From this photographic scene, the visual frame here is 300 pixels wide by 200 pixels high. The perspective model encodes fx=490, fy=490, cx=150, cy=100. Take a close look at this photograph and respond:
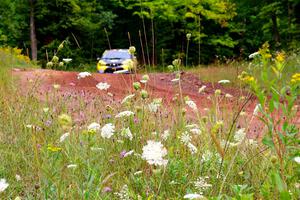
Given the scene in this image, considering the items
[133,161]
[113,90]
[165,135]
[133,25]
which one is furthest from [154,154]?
[133,25]

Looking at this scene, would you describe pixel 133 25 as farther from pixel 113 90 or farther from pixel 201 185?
pixel 201 185

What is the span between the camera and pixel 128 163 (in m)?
3.39

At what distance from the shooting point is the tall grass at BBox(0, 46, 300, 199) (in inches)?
102

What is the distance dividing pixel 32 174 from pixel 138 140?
79cm

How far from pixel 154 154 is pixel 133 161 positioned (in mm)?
1087

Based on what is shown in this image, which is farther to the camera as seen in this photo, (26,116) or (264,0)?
(264,0)

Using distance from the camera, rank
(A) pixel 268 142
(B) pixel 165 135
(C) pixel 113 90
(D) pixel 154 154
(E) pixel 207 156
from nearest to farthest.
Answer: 1. (A) pixel 268 142
2. (D) pixel 154 154
3. (E) pixel 207 156
4. (B) pixel 165 135
5. (C) pixel 113 90

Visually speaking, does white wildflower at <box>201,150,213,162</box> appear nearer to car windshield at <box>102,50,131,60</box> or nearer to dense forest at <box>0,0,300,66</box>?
car windshield at <box>102,50,131,60</box>

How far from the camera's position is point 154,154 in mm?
2205

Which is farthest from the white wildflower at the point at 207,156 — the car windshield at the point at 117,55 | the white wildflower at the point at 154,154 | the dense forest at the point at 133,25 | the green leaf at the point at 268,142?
the dense forest at the point at 133,25

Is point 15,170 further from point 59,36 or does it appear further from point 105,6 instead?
point 105,6

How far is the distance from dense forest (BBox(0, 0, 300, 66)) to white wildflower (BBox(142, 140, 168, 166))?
26923 millimetres

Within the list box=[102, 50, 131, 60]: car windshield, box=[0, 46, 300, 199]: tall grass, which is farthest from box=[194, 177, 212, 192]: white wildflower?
box=[102, 50, 131, 60]: car windshield

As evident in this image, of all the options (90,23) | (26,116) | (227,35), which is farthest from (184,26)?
(26,116)
